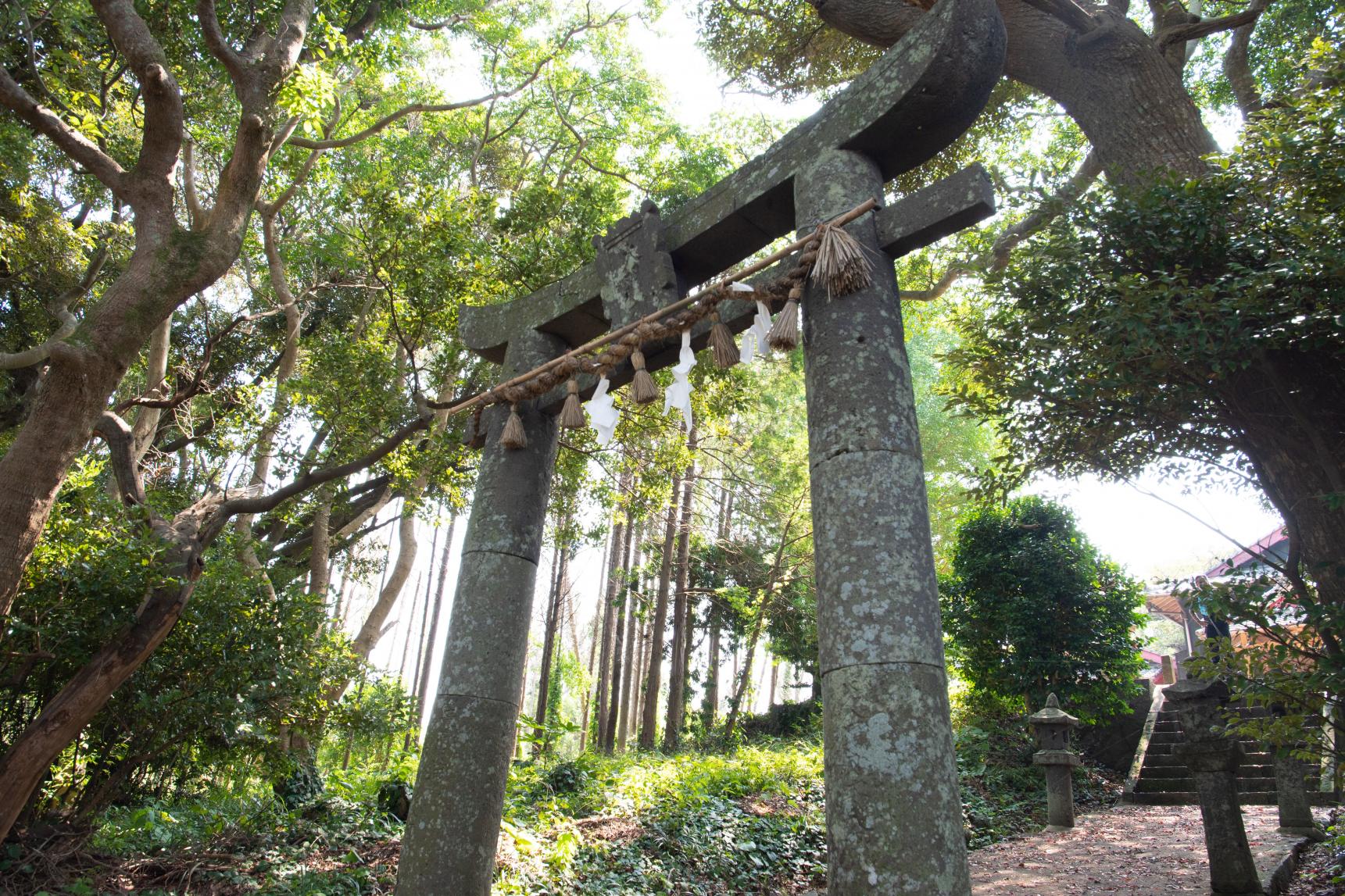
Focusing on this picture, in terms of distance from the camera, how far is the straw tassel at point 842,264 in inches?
120

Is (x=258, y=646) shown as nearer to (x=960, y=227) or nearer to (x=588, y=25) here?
(x=960, y=227)

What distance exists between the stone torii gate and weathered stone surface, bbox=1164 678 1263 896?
3667mm

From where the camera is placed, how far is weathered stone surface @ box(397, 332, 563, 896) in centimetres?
350

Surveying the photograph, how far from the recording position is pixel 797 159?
11.8 ft

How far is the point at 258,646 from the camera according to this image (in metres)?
5.93

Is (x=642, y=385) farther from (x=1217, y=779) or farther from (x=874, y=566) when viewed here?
(x=1217, y=779)

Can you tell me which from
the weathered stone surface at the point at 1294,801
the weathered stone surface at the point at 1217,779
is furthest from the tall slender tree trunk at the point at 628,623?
the weathered stone surface at the point at 1217,779

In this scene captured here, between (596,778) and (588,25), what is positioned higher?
(588,25)

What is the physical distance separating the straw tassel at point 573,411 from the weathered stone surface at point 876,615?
1.33m

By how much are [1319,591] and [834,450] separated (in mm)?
3452

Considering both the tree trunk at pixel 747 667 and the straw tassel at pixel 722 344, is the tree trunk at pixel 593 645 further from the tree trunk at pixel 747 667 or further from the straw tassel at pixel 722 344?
the straw tassel at pixel 722 344

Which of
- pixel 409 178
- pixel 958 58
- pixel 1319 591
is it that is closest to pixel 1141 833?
pixel 1319 591

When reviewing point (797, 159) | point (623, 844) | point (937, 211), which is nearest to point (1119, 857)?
point (623, 844)

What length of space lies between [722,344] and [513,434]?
1325 mm
